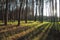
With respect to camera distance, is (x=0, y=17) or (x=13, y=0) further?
(x=13, y=0)

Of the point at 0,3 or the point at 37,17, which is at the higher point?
the point at 0,3

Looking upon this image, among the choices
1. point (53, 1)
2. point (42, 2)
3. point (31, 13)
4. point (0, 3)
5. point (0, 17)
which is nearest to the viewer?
point (0, 17)

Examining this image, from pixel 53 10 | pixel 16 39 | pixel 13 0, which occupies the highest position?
pixel 13 0

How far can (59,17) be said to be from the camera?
67.6 feet

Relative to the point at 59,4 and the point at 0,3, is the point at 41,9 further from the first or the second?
the point at 0,3

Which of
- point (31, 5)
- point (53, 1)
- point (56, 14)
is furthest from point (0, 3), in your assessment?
point (56, 14)

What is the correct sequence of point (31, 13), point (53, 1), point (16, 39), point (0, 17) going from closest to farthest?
point (16, 39) < point (0, 17) < point (53, 1) < point (31, 13)

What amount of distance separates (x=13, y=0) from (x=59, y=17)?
663 cm

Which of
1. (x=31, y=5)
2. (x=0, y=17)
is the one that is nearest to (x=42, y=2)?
(x=31, y=5)

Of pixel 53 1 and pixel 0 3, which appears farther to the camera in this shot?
pixel 53 1

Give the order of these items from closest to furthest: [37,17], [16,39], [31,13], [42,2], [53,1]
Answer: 1. [16,39]
2. [53,1]
3. [42,2]
4. [37,17]
5. [31,13]

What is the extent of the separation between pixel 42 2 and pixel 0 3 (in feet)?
18.9

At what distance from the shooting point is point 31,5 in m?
20.7

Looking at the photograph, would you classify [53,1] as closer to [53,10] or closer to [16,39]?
[53,10]
